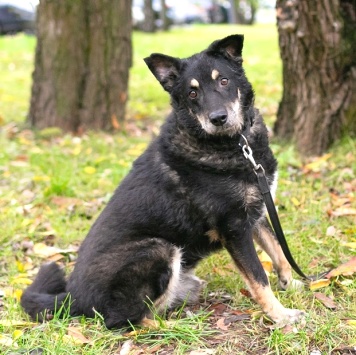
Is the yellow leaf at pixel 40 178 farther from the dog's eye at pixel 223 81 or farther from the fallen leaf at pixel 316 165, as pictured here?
the dog's eye at pixel 223 81

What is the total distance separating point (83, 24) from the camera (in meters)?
7.52

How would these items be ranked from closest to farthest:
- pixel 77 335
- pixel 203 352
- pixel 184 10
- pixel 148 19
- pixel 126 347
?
pixel 203 352 → pixel 126 347 → pixel 77 335 → pixel 148 19 → pixel 184 10

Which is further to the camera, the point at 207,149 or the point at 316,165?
the point at 316,165

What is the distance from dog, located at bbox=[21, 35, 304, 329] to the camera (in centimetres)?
341

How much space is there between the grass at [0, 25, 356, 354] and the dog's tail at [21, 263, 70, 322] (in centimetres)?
10

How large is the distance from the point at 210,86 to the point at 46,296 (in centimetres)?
178

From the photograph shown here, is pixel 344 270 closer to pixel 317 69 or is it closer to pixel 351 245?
pixel 351 245

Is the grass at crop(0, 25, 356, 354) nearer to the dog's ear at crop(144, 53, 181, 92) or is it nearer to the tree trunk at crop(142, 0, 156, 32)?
the dog's ear at crop(144, 53, 181, 92)

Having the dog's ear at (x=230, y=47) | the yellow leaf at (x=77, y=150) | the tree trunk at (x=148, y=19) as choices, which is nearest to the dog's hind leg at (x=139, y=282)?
the dog's ear at (x=230, y=47)

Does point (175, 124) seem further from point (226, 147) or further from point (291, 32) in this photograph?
point (291, 32)

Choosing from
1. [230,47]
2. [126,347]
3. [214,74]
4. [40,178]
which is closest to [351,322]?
[126,347]

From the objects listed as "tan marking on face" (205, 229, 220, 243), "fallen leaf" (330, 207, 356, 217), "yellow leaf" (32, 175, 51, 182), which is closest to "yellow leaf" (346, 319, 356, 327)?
"tan marking on face" (205, 229, 220, 243)

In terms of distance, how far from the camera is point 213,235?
138 inches

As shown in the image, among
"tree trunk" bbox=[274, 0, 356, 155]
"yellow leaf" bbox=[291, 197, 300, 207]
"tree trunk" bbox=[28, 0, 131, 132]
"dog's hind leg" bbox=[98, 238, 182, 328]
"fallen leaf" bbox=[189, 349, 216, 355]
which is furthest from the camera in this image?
"tree trunk" bbox=[28, 0, 131, 132]
